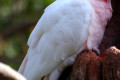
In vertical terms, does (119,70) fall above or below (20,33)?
above

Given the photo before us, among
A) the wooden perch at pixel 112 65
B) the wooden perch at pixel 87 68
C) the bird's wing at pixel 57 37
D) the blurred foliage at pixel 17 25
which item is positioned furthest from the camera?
the blurred foliage at pixel 17 25

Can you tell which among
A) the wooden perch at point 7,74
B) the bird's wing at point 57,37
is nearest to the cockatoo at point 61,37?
the bird's wing at point 57,37

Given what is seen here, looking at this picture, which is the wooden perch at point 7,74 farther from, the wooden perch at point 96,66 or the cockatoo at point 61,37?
the cockatoo at point 61,37

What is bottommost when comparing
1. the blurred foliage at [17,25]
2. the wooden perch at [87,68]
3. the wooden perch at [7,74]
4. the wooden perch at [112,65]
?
the blurred foliage at [17,25]

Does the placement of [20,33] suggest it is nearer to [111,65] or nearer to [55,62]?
[55,62]

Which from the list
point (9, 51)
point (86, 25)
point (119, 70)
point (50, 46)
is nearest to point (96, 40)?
point (86, 25)

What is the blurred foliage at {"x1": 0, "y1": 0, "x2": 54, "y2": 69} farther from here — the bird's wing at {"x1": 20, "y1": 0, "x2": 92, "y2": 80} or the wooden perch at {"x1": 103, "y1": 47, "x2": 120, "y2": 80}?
the wooden perch at {"x1": 103, "y1": 47, "x2": 120, "y2": 80}

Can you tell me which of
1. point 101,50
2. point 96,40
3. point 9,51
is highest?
point 96,40
